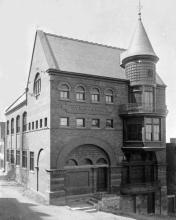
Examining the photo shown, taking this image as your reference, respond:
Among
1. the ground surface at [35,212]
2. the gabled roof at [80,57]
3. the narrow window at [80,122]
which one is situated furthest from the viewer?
the gabled roof at [80,57]

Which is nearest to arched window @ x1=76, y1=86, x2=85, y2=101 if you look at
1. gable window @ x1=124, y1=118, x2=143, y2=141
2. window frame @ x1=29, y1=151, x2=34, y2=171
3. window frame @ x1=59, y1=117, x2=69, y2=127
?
window frame @ x1=59, y1=117, x2=69, y2=127

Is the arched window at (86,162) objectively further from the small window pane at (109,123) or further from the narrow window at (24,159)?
the narrow window at (24,159)

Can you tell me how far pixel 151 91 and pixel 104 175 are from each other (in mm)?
10528

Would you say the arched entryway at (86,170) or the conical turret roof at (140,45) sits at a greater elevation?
the conical turret roof at (140,45)

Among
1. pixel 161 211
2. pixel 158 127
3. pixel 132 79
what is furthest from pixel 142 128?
pixel 161 211

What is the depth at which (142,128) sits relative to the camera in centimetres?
2642

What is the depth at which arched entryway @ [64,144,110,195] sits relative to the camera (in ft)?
81.6

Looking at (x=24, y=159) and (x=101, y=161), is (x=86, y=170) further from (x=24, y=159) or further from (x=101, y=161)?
(x=24, y=159)

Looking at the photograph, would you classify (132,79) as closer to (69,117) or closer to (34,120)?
(69,117)

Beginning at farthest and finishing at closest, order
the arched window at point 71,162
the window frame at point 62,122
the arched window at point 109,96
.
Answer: the arched window at point 109,96 < the arched window at point 71,162 < the window frame at point 62,122

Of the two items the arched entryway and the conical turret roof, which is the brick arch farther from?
the conical turret roof

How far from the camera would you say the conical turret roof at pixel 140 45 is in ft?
88.9

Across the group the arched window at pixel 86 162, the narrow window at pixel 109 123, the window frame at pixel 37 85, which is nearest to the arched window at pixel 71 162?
the arched window at pixel 86 162

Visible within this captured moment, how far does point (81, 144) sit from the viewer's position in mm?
25250
